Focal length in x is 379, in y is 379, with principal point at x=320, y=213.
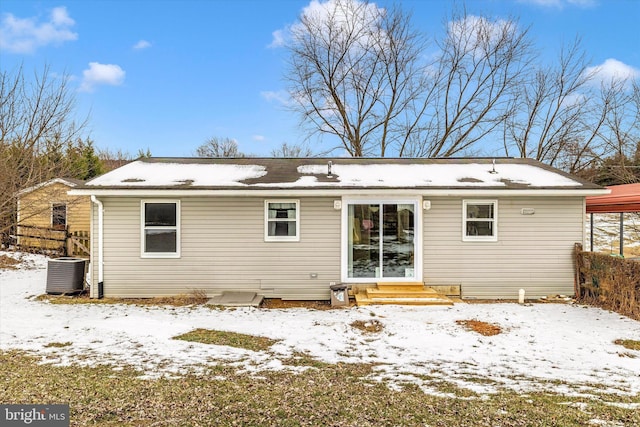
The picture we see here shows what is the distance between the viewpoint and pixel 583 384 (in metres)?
4.12

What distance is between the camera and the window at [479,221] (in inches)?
344

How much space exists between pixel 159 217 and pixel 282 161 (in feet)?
12.4

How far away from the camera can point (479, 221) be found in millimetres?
8766

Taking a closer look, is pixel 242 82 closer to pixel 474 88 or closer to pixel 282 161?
pixel 282 161

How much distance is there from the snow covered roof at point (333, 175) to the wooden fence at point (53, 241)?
745cm

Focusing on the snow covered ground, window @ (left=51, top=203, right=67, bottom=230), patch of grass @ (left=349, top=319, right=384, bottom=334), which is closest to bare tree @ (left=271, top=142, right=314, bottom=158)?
window @ (left=51, top=203, right=67, bottom=230)

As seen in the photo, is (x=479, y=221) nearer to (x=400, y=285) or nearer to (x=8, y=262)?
(x=400, y=285)

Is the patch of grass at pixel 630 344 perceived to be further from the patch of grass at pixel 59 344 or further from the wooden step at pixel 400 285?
the patch of grass at pixel 59 344

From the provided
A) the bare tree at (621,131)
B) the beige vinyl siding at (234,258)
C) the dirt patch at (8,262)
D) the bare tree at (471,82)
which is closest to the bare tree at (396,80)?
the bare tree at (471,82)

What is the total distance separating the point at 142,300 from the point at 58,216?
12.6 meters

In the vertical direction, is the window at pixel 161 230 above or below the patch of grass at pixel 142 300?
above

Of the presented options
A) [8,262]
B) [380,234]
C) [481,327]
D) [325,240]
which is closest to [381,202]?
[380,234]

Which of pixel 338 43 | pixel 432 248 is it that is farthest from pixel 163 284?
pixel 338 43

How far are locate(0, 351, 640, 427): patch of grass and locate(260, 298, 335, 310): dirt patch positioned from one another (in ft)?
12.3
